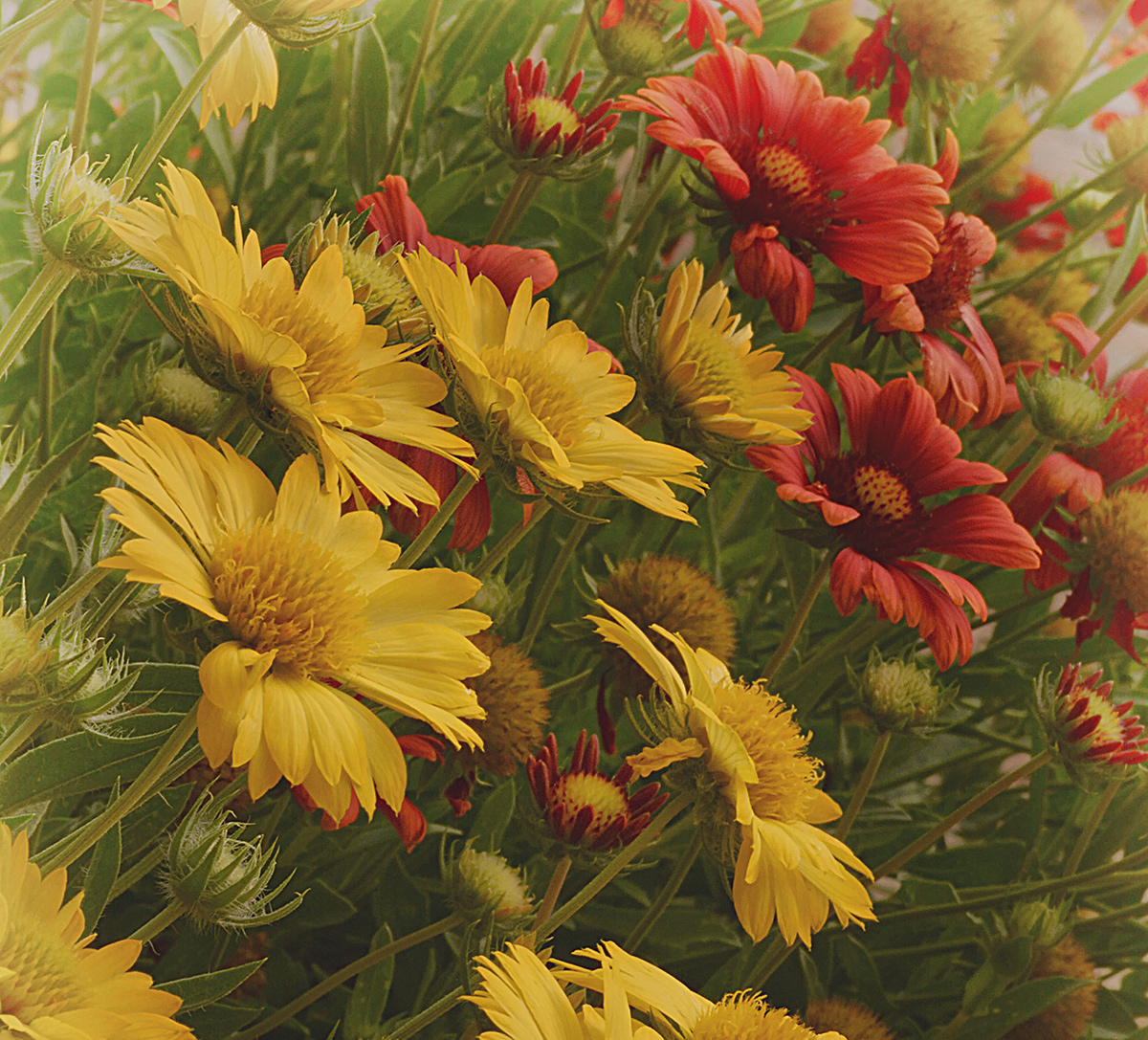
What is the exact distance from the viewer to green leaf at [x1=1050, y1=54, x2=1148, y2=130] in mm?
844

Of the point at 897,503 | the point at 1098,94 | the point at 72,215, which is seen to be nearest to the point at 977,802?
the point at 897,503

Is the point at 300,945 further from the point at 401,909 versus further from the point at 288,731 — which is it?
the point at 288,731

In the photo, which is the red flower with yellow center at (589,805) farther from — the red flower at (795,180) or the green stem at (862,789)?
the red flower at (795,180)

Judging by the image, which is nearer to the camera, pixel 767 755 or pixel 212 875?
pixel 212 875

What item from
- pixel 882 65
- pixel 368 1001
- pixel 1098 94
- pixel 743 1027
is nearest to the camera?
pixel 743 1027

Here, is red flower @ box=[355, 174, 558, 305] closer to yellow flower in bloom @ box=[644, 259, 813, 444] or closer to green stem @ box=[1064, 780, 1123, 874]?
yellow flower in bloom @ box=[644, 259, 813, 444]

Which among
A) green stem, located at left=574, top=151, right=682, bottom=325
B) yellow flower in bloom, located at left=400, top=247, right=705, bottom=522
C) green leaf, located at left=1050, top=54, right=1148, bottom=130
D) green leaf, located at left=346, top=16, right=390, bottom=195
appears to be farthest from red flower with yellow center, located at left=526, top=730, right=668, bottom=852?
green leaf, located at left=1050, top=54, right=1148, bottom=130

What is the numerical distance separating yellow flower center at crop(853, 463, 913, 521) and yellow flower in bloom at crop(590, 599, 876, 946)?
181mm

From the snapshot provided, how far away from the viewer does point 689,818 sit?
382mm

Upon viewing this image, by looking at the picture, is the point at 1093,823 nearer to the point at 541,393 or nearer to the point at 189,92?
the point at 541,393

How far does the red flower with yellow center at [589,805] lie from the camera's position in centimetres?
43

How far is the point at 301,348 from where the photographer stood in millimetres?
285

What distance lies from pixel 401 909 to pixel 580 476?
305mm

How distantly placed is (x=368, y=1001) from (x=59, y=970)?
26 cm
